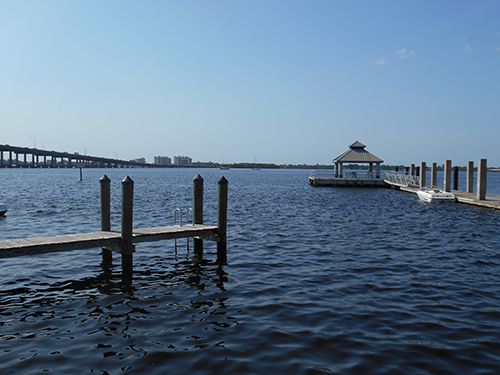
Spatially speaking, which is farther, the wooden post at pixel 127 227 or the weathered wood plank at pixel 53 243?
the wooden post at pixel 127 227

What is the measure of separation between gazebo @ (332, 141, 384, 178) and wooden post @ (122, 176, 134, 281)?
164 ft

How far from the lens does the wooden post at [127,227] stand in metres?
11.4

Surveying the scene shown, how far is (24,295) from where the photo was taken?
32.9 feet

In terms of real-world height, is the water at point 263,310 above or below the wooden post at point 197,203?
below

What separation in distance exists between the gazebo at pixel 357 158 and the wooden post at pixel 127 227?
1965 inches

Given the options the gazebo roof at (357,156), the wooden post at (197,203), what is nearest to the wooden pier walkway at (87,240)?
the wooden post at (197,203)

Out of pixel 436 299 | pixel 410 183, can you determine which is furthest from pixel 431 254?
pixel 410 183

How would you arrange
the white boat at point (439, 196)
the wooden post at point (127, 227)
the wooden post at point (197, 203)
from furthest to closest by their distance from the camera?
the white boat at point (439, 196) → the wooden post at point (197, 203) → the wooden post at point (127, 227)

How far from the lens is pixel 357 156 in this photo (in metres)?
58.7

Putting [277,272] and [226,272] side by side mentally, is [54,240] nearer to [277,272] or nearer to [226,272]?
[226,272]

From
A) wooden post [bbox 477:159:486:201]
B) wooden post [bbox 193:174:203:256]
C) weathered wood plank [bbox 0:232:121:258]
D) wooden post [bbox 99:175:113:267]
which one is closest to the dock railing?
wooden post [bbox 477:159:486:201]

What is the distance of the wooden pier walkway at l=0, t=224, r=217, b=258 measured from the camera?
10188mm

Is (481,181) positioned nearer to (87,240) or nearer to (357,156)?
(357,156)

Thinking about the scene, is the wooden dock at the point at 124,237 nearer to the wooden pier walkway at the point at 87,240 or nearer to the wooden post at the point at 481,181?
the wooden pier walkway at the point at 87,240
